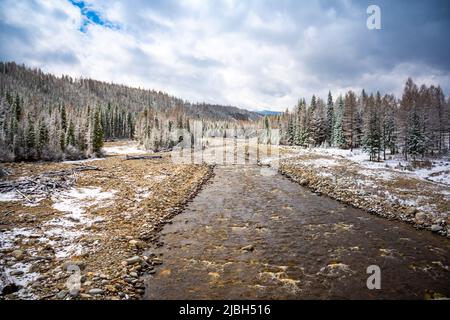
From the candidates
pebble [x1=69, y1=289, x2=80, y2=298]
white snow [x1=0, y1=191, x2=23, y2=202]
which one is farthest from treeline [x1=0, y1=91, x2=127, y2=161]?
pebble [x1=69, y1=289, x2=80, y2=298]

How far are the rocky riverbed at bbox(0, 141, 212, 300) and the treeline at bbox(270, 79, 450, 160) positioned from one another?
135ft

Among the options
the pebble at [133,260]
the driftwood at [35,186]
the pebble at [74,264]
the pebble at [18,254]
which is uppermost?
the driftwood at [35,186]

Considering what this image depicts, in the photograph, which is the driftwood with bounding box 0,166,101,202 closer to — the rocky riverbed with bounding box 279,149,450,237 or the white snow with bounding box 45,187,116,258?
the white snow with bounding box 45,187,116,258

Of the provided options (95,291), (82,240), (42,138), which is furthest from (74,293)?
(42,138)

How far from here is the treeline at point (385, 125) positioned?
4281 centimetres

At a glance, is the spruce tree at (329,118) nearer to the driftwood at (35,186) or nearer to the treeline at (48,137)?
the treeline at (48,137)

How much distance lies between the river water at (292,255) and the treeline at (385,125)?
33.6 m

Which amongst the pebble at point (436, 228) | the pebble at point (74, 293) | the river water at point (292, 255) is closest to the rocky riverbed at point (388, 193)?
the pebble at point (436, 228)

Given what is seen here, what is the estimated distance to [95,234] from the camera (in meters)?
11.8

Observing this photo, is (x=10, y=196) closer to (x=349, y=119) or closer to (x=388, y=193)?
(x=388, y=193)

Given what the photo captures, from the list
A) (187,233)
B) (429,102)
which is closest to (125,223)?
(187,233)

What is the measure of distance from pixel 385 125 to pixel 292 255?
155 ft

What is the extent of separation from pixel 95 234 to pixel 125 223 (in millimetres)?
1930
